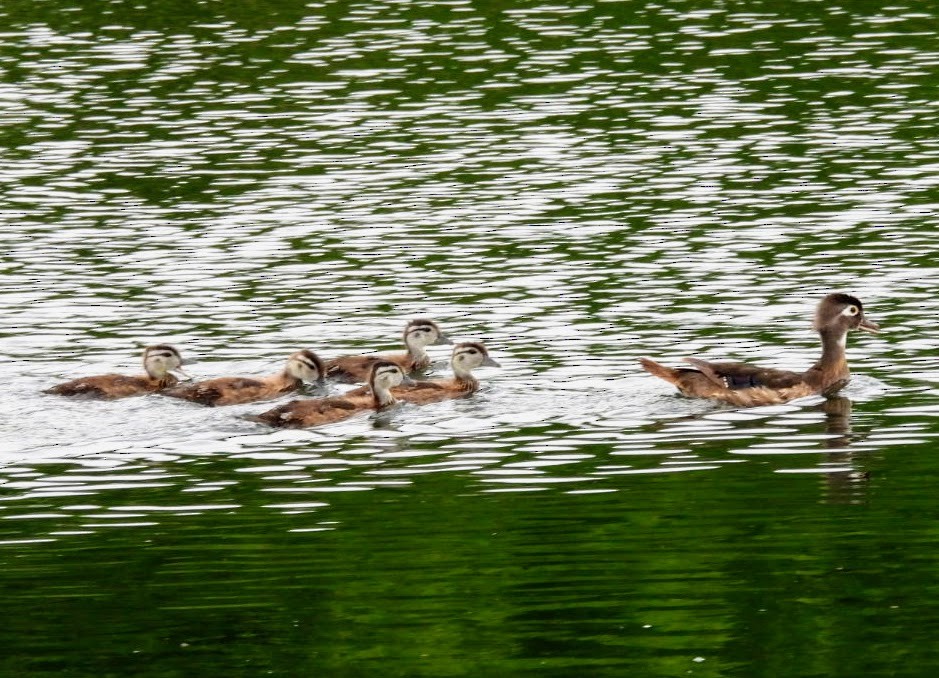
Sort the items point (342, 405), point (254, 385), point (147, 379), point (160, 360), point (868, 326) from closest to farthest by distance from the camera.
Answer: point (342, 405)
point (254, 385)
point (160, 360)
point (147, 379)
point (868, 326)

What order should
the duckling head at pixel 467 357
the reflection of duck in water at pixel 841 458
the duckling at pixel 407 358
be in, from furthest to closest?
the duckling at pixel 407 358
the duckling head at pixel 467 357
the reflection of duck in water at pixel 841 458

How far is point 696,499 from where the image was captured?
1736 centimetres

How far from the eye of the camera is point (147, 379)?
22.5 metres

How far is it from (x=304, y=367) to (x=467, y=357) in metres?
1.71

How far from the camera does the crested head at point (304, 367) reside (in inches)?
A: 892

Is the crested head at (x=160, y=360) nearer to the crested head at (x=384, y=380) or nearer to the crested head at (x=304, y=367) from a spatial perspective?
the crested head at (x=304, y=367)

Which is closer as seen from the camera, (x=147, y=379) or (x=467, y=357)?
(x=467, y=357)

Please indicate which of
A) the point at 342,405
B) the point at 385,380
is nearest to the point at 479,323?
the point at 385,380

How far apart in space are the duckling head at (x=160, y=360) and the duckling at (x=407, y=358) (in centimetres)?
169

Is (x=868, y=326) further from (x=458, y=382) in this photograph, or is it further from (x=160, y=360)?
(x=160, y=360)

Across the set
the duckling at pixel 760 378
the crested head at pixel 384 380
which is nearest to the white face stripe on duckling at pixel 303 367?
the crested head at pixel 384 380

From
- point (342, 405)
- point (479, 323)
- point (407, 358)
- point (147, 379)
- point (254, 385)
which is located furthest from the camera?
point (479, 323)

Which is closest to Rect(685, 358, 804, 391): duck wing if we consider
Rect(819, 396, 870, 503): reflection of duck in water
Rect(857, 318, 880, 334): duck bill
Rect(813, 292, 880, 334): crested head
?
Rect(819, 396, 870, 503): reflection of duck in water

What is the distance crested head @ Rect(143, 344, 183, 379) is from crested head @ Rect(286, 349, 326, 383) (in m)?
1.19
